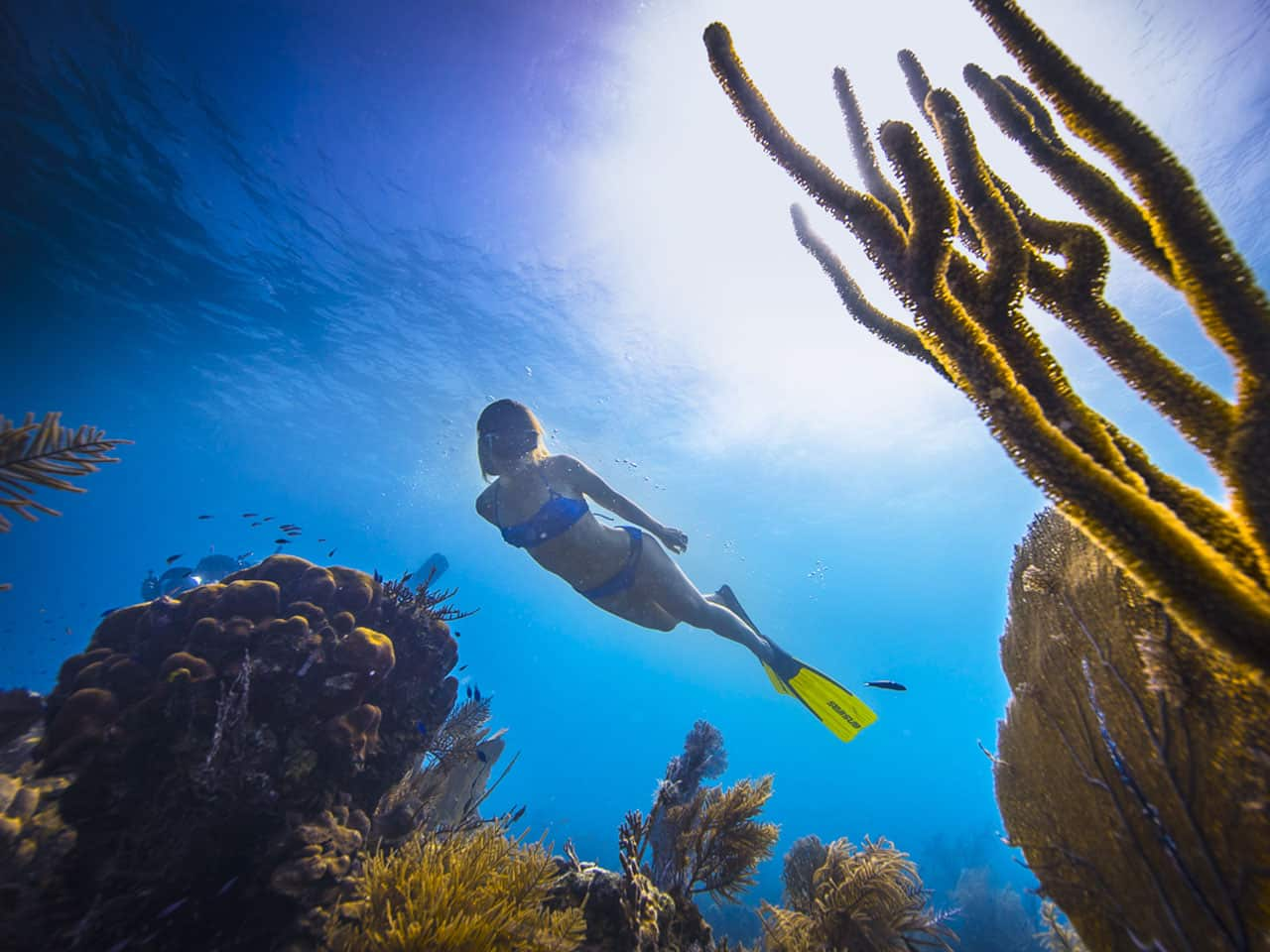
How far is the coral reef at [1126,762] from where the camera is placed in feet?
4.87

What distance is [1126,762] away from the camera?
1.87 meters

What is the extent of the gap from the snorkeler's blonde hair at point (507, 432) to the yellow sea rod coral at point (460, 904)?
400 centimetres

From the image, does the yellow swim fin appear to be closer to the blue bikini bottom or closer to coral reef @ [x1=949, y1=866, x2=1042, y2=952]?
the blue bikini bottom

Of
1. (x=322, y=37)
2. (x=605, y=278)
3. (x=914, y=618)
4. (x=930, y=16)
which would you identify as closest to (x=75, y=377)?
(x=322, y=37)

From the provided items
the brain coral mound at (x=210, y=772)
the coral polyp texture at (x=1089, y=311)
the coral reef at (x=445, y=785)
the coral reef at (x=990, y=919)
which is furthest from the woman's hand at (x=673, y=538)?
the coral reef at (x=990, y=919)

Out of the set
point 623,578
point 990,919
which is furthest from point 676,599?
point 990,919

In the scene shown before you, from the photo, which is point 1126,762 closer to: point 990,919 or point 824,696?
point 824,696

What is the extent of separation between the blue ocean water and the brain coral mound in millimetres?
2182

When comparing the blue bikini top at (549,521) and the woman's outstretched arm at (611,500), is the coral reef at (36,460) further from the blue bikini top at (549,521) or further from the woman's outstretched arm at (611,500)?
the woman's outstretched arm at (611,500)

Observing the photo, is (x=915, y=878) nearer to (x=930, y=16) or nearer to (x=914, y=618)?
(x=930, y=16)

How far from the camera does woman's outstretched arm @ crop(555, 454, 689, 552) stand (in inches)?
253

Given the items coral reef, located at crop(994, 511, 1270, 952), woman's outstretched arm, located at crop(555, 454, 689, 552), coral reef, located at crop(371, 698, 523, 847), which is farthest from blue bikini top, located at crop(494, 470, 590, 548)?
coral reef, located at crop(994, 511, 1270, 952)

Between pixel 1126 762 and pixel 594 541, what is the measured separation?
5079mm

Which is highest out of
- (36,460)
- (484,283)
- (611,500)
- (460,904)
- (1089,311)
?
(484,283)
